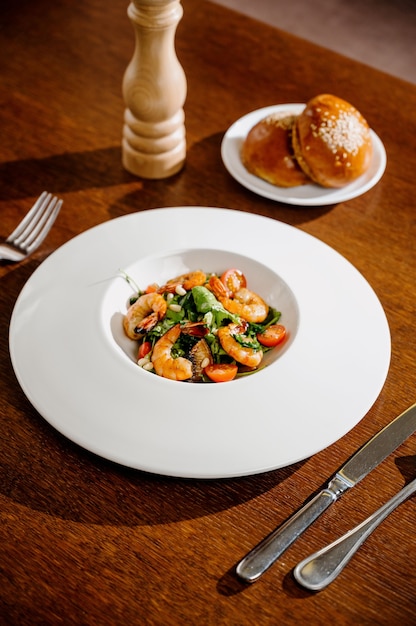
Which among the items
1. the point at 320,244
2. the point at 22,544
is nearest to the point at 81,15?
the point at 320,244

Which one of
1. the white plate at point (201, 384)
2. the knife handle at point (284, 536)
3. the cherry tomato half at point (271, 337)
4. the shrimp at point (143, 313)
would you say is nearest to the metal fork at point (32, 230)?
the white plate at point (201, 384)

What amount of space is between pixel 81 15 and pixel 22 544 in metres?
1.63

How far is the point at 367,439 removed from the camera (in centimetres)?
110

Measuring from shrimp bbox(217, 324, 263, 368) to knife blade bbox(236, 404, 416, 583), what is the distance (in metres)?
0.22

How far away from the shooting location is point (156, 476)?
40.4 inches

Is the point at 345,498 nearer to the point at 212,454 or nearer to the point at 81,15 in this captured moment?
the point at 212,454

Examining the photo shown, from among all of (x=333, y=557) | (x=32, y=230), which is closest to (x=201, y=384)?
(x=333, y=557)

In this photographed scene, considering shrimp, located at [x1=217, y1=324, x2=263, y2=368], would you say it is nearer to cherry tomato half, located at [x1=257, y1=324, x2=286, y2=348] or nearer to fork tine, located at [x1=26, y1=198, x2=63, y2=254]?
cherry tomato half, located at [x1=257, y1=324, x2=286, y2=348]

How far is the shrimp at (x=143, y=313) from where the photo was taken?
1182 mm

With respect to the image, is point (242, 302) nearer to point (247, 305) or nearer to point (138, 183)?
point (247, 305)

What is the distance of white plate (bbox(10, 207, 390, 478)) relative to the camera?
39.2 inches

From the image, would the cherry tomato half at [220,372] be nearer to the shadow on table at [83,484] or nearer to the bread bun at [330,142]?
the shadow on table at [83,484]

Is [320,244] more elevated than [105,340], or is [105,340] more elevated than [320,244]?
[320,244]

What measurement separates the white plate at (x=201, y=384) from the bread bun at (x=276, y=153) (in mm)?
190
